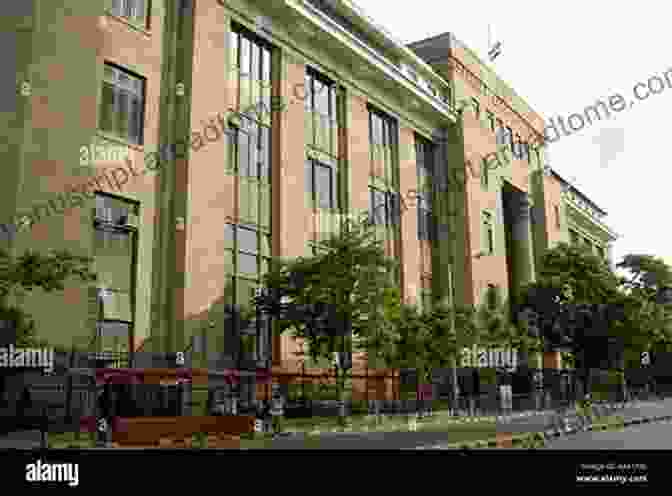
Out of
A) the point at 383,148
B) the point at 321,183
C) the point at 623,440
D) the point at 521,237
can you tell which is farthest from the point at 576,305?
the point at 521,237

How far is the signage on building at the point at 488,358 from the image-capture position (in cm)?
3647

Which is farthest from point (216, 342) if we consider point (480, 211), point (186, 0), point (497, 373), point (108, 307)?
point (480, 211)

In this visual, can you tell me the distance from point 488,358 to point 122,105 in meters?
23.9

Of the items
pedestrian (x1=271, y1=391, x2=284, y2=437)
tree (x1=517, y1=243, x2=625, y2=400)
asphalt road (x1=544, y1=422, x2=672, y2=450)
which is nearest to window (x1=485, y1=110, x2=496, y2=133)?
tree (x1=517, y1=243, x2=625, y2=400)

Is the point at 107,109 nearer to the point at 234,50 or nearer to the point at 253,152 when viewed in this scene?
the point at 253,152

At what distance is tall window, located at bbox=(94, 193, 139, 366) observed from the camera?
25.4 m

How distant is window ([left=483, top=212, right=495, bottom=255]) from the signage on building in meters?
14.1

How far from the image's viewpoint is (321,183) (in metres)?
38.2

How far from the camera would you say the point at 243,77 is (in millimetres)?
33500

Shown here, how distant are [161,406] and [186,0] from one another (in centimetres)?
1863

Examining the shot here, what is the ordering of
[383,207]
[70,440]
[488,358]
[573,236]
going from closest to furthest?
[70,440] < [488,358] < [383,207] < [573,236]

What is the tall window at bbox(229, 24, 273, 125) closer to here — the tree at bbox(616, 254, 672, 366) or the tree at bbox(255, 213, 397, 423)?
the tree at bbox(255, 213, 397, 423)

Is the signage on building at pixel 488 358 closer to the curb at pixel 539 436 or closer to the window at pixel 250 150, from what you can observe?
the curb at pixel 539 436

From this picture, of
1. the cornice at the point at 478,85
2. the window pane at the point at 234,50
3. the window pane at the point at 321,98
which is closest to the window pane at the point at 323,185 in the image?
the window pane at the point at 321,98
